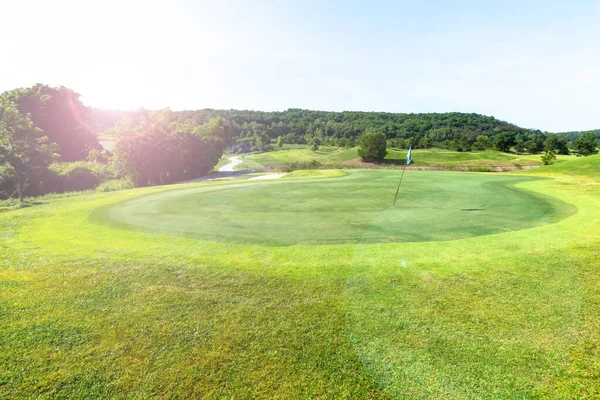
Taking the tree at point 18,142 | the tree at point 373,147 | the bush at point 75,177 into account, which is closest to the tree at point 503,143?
the tree at point 373,147

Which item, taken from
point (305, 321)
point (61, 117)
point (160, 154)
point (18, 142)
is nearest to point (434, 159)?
point (160, 154)

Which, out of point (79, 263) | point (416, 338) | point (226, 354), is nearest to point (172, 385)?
point (226, 354)

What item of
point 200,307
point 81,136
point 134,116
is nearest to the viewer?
point 200,307

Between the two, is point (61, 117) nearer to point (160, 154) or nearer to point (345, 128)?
point (160, 154)

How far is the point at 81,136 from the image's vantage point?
59.0 m

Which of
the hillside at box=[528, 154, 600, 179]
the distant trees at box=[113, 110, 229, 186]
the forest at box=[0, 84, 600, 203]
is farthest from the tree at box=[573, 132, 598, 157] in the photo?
the distant trees at box=[113, 110, 229, 186]

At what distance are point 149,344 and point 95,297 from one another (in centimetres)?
210

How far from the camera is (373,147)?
226 ft

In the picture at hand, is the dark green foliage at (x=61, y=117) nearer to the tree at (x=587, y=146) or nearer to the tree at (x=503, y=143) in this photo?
the tree at (x=503, y=143)

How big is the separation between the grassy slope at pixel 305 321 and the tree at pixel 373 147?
63.5 meters

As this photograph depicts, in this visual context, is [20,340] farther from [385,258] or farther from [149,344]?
[385,258]

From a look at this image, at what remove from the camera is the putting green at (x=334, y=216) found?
9.14m

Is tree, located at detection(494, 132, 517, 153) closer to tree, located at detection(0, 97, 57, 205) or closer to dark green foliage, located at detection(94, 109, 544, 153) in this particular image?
dark green foliage, located at detection(94, 109, 544, 153)

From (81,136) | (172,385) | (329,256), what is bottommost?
(172,385)
